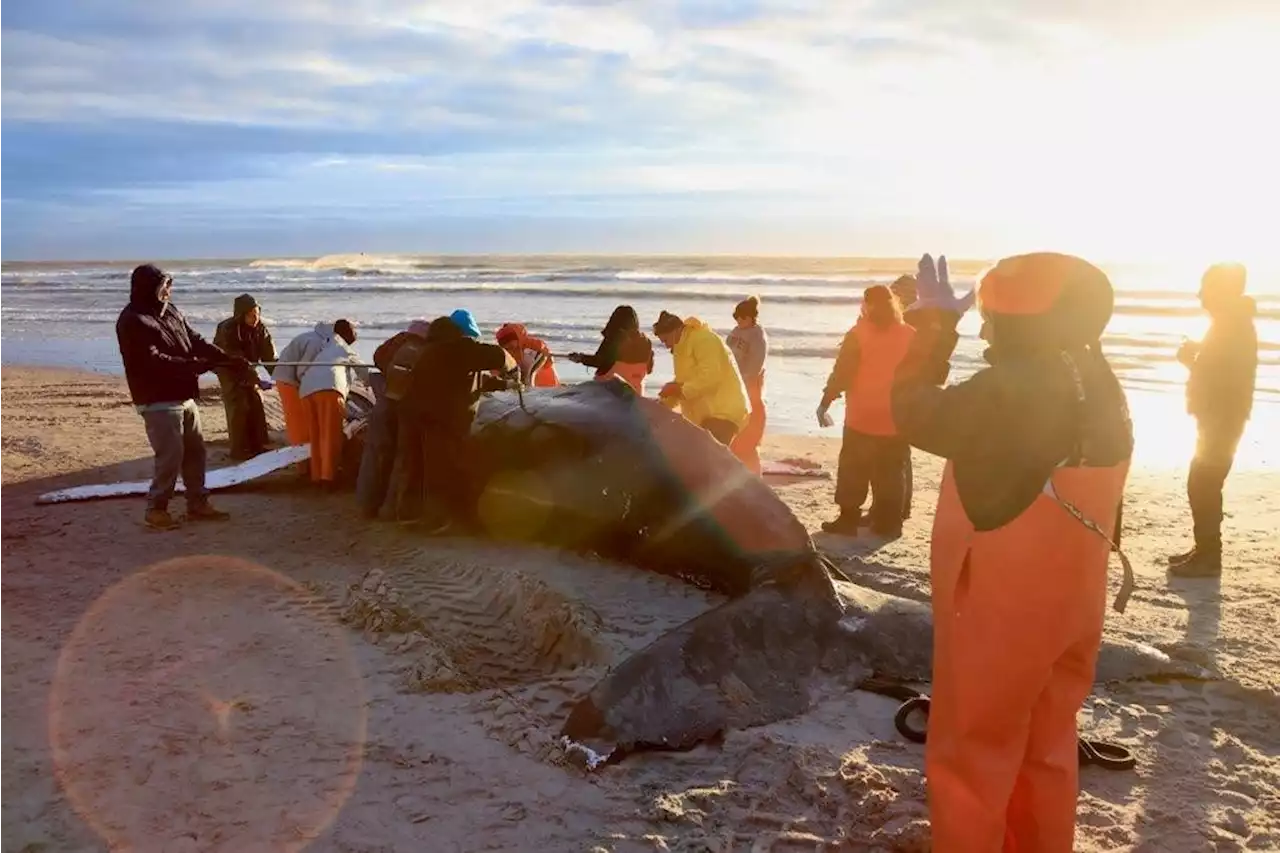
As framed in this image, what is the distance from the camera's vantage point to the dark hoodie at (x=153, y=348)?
7332mm

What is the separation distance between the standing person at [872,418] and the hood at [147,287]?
5093mm

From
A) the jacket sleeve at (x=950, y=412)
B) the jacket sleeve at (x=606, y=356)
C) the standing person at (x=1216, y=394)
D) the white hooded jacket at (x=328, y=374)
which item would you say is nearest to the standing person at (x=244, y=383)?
the white hooded jacket at (x=328, y=374)

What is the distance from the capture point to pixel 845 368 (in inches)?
311

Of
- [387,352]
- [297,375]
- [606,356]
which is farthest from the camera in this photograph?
[297,375]

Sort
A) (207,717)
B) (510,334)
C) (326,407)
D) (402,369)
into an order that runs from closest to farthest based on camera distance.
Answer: (207,717), (402,369), (326,407), (510,334)

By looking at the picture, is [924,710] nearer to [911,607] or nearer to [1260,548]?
[911,607]

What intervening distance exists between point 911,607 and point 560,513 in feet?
7.68

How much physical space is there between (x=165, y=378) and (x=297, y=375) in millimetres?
1921

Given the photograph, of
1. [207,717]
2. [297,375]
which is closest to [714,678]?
[207,717]

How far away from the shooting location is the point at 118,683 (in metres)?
5.02

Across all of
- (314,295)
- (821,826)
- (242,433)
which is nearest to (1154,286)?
(314,295)

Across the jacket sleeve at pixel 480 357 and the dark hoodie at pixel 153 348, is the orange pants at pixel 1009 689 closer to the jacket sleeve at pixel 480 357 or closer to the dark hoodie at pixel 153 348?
the jacket sleeve at pixel 480 357

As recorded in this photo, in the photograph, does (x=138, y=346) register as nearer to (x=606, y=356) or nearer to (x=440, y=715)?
(x=606, y=356)

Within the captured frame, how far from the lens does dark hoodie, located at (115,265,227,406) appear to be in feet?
24.1
